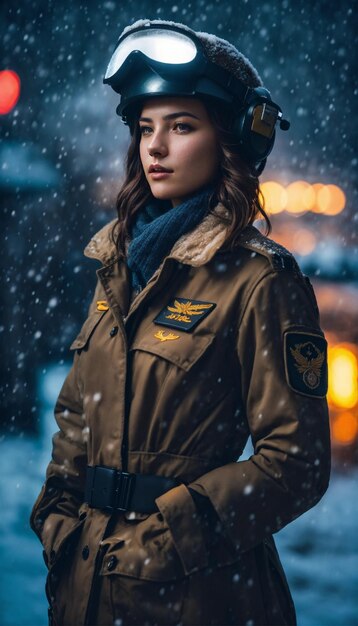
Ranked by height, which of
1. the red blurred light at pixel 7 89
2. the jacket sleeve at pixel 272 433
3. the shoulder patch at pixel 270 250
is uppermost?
the red blurred light at pixel 7 89

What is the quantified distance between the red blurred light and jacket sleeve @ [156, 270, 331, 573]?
4280 mm

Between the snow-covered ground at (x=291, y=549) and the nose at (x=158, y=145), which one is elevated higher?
the nose at (x=158, y=145)

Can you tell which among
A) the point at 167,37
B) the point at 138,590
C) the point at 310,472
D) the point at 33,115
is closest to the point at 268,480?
the point at 310,472

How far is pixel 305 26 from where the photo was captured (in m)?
9.15

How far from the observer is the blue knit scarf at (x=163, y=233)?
2.28 m

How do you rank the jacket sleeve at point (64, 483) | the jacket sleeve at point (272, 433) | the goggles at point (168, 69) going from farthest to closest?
1. the jacket sleeve at point (64, 483)
2. the goggles at point (168, 69)
3. the jacket sleeve at point (272, 433)

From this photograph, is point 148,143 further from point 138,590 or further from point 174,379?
point 138,590

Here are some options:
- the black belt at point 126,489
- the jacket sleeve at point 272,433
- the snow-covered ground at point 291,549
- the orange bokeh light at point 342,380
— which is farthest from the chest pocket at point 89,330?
the orange bokeh light at point 342,380

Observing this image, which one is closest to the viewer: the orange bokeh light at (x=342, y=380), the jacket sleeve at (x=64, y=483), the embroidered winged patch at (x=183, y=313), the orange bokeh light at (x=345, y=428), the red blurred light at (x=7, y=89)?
the embroidered winged patch at (x=183, y=313)

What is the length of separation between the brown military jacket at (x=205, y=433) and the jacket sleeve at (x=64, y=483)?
13 cm

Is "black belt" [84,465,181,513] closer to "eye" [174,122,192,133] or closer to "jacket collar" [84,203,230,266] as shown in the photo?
"jacket collar" [84,203,230,266]

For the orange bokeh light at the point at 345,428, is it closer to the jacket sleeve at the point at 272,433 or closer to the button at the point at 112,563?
the jacket sleeve at the point at 272,433

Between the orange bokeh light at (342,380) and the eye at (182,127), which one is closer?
the eye at (182,127)

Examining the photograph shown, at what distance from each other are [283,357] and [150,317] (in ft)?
1.39
